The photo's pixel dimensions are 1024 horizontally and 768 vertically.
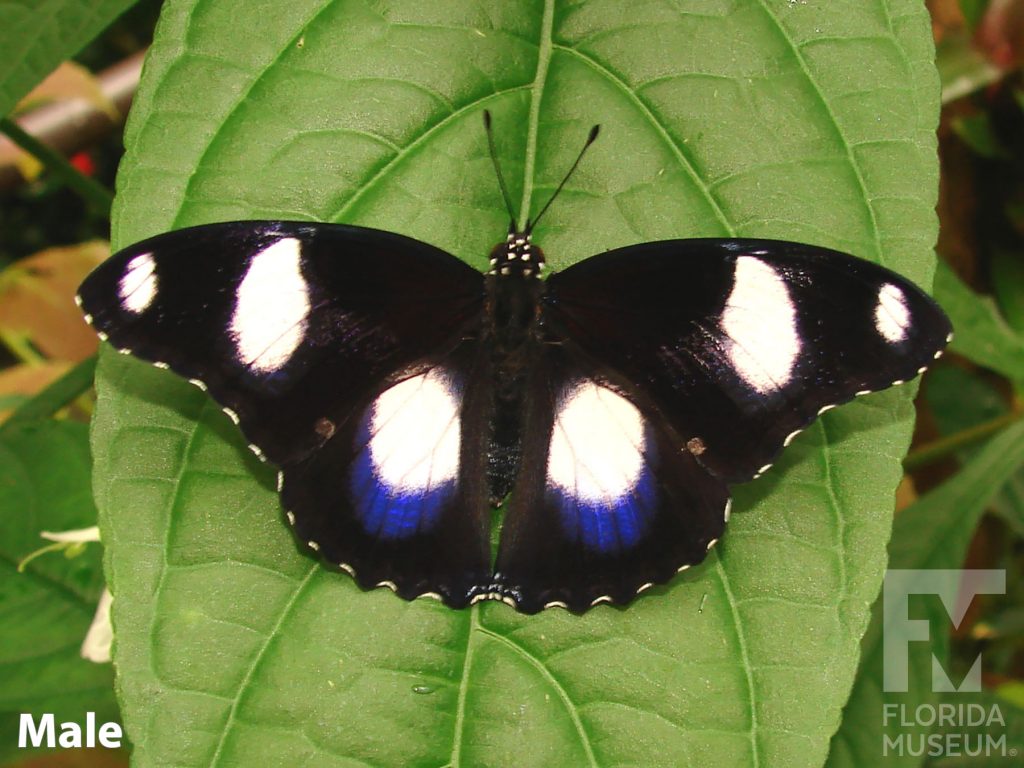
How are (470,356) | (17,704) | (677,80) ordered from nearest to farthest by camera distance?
(677,80) < (470,356) < (17,704)

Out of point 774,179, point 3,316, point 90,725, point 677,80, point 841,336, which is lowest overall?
point 90,725

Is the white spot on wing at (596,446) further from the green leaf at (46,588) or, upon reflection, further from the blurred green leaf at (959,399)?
the blurred green leaf at (959,399)

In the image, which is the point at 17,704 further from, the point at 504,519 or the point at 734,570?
the point at 734,570

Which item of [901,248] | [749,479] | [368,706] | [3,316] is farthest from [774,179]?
[3,316]

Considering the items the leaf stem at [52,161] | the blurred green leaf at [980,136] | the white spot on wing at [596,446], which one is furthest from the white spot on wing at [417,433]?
the blurred green leaf at [980,136]

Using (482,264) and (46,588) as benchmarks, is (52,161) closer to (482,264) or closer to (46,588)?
(46,588)

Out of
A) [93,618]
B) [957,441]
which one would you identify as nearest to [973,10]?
[957,441]

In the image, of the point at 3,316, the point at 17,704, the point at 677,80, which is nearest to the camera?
the point at 677,80
